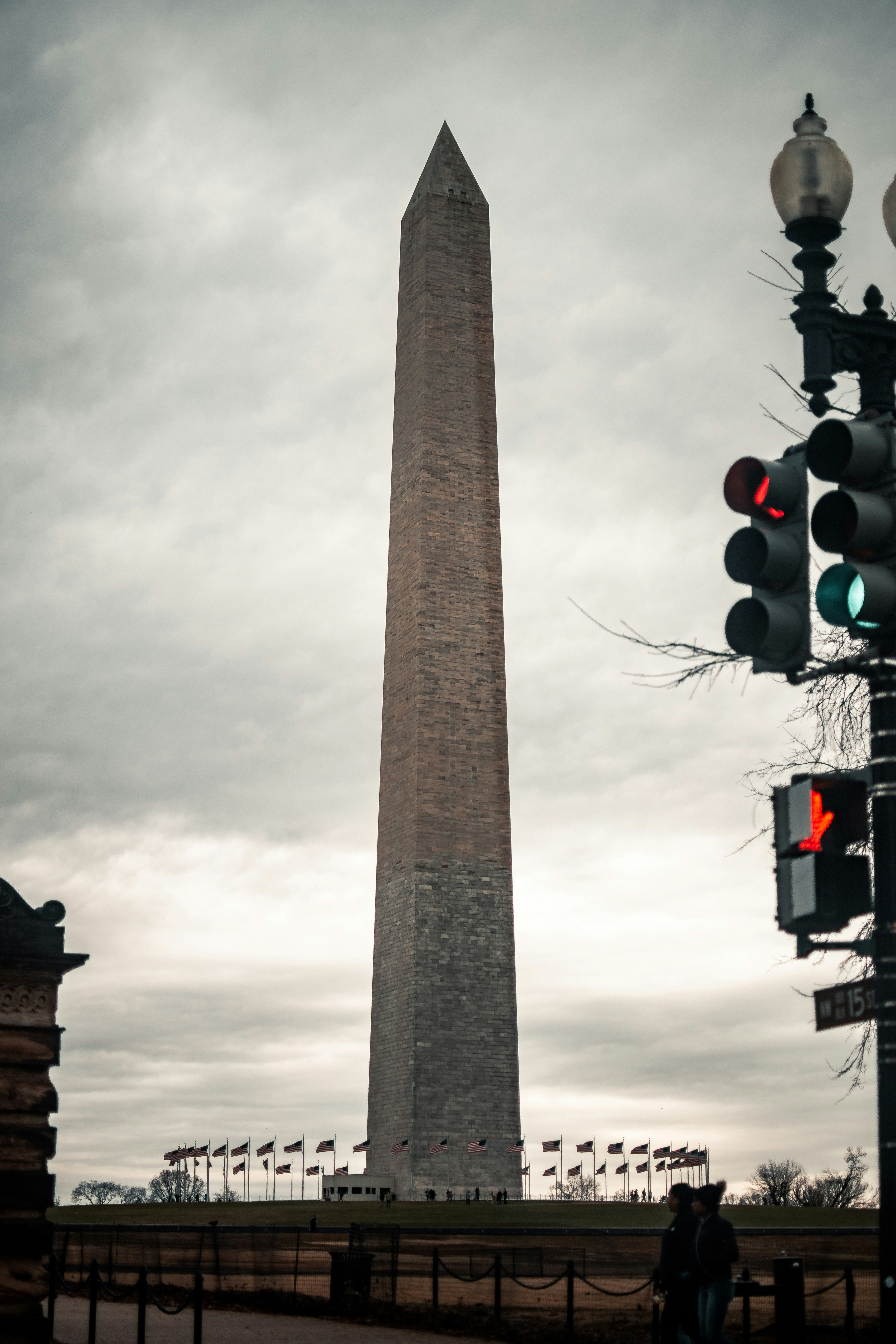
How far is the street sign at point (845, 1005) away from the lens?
8.38m

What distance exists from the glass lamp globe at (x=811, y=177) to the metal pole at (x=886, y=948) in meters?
2.70

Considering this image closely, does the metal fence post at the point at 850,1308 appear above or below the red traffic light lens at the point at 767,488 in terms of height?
below

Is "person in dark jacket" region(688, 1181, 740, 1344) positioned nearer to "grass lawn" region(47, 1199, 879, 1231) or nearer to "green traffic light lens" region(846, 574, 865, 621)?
"green traffic light lens" region(846, 574, 865, 621)

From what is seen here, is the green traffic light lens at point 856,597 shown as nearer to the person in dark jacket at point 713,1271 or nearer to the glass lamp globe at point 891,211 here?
the glass lamp globe at point 891,211

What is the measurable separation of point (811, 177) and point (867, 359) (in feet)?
3.66

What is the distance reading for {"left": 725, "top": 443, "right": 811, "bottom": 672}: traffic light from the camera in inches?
332

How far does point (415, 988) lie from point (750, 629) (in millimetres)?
43449

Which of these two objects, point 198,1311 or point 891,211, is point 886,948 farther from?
point 198,1311

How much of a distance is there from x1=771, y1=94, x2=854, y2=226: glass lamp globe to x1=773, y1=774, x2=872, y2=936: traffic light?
11.1 feet

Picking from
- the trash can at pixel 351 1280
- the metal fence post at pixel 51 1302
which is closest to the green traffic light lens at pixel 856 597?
the metal fence post at pixel 51 1302

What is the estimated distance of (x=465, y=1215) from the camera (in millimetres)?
41094

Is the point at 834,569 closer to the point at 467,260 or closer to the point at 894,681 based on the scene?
the point at 894,681

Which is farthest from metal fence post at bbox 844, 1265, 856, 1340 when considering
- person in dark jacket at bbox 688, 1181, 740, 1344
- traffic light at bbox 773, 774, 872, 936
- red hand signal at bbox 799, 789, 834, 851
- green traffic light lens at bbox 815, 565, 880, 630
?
green traffic light lens at bbox 815, 565, 880, 630

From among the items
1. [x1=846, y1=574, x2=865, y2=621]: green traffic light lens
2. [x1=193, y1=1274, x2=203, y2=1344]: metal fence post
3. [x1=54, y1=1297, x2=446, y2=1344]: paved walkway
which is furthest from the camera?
[x1=54, y1=1297, x2=446, y2=1344]: paved walkway
